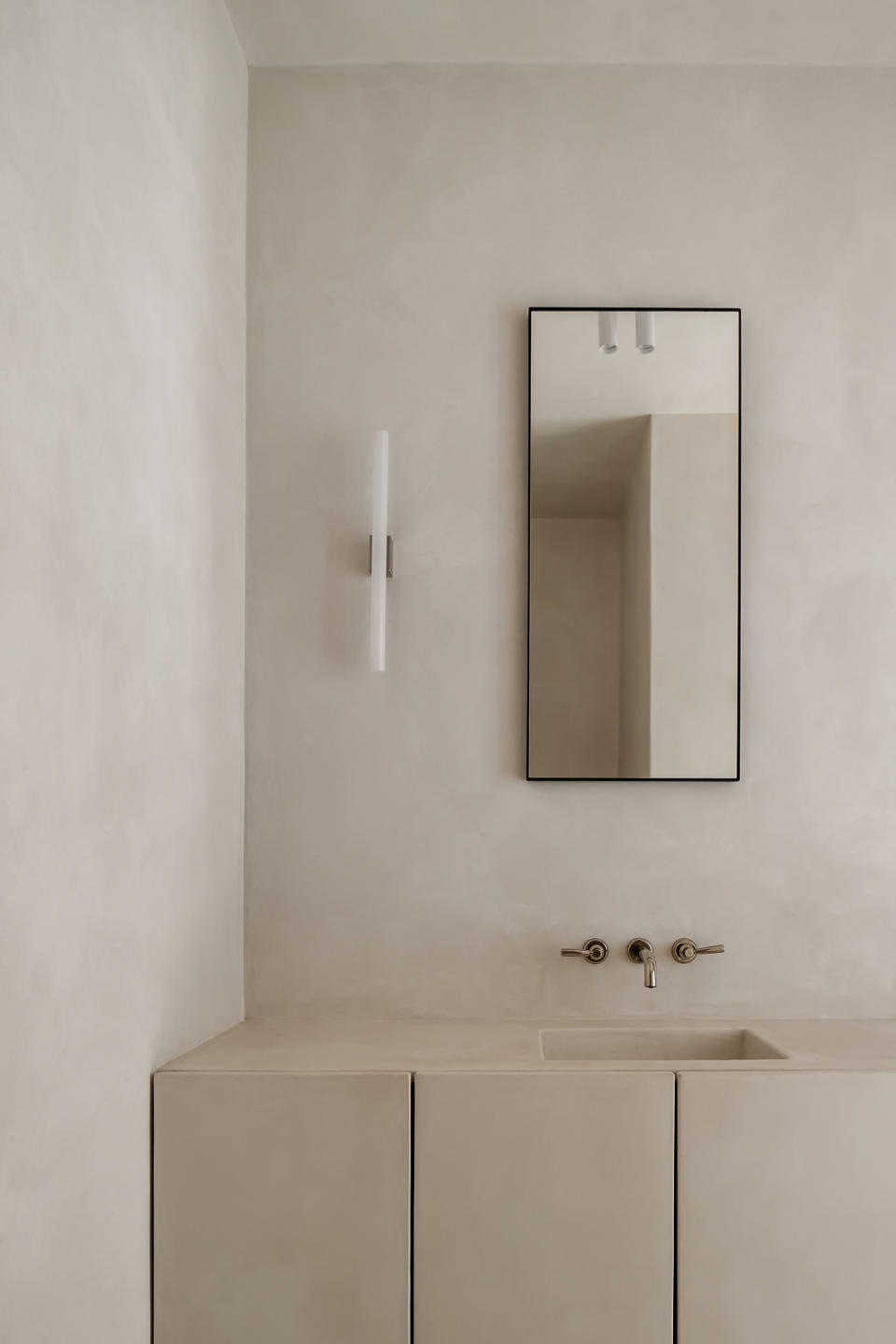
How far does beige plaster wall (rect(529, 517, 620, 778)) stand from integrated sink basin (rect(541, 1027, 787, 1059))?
1.55 feet

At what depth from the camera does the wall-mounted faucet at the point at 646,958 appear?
1905 millimetres

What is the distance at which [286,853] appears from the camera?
2018 mm

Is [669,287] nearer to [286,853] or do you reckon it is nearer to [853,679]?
[853,679]

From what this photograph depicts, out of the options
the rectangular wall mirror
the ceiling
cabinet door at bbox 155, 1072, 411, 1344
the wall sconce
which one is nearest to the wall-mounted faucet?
the rectangular wall mirror

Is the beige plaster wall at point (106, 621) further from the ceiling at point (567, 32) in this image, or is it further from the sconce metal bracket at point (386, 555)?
the sconce metal bracket at point (386, 555)

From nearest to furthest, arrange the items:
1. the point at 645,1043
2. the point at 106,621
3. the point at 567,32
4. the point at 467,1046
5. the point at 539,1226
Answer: the point at 106,621
the point at 539,1226
the point at 467,1046
the point at 645,1043
the point at 567,32

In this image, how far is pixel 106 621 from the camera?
1.33m

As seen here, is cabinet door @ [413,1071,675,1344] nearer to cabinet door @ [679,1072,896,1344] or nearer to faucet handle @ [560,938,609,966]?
cabinet door @ [679,1072,896,1344]

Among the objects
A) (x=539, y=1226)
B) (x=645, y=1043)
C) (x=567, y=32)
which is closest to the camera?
(x=539, y=1226)

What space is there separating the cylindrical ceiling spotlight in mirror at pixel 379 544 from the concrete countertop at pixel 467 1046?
0.67 m

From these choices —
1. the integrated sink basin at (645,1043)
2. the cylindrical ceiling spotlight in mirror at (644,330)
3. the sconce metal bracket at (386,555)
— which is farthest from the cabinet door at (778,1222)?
the cylindrical ceiling spotlight in mirror at (644,330)

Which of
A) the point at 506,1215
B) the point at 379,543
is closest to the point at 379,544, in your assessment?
the point at 379,543

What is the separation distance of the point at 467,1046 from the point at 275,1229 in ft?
1.34

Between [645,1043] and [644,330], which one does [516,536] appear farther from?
[645,1043]
